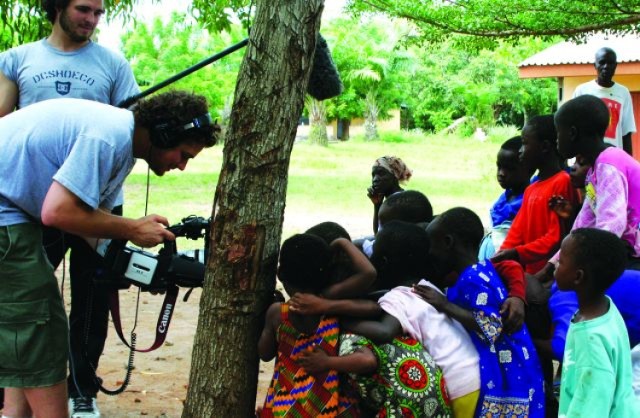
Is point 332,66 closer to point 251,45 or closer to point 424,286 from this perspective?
point 251,45

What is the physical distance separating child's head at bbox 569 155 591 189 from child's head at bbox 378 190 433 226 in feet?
2.24

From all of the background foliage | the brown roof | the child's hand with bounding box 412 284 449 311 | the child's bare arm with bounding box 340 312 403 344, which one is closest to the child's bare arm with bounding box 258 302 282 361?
the child's bare arm with bounding box 340 312 403 344

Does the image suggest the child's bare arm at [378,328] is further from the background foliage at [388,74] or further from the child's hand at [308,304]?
the background foliage at [388,74]

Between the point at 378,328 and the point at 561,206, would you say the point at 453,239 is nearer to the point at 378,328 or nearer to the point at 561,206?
the point at 378,328

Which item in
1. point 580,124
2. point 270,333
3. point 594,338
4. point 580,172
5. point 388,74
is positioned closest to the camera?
point 594,338

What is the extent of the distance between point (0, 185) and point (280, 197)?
1.07 metres

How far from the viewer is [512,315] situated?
3439mm

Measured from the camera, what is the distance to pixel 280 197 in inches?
139

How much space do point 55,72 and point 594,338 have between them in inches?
109

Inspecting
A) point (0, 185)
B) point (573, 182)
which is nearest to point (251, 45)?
point (0, 185)

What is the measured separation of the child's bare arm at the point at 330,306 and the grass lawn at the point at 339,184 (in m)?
9.15

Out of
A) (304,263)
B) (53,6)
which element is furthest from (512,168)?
(53,6)

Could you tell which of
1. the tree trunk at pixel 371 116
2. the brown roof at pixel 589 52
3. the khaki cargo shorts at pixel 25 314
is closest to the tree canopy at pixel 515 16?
the khaki cargo shorts at pixel 25 314

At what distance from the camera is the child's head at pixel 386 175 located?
5336 millimetres
